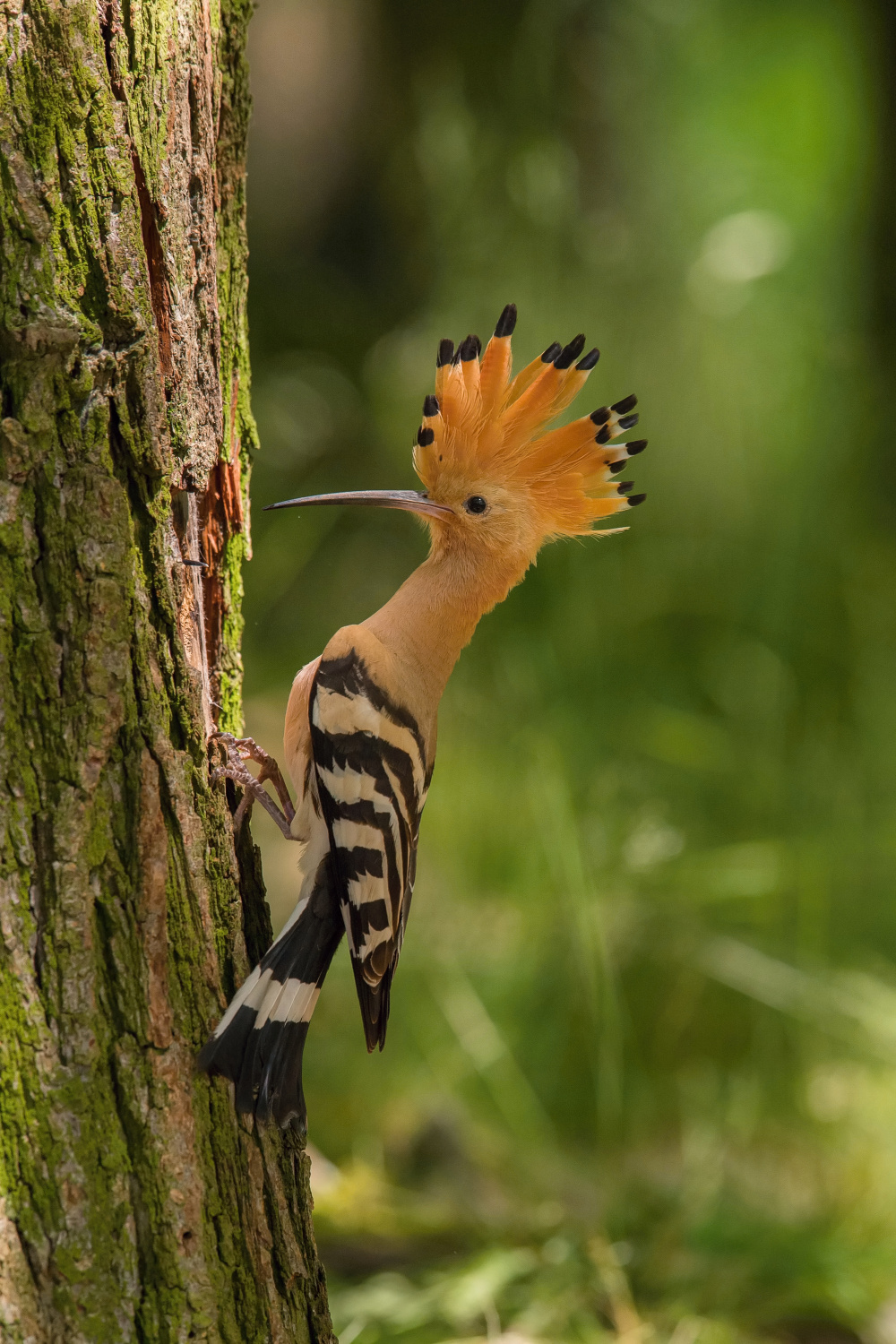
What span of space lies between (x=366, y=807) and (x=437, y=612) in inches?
15.5

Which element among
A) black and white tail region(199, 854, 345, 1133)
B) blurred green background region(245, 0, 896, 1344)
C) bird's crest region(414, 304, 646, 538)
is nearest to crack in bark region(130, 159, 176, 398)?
bird's crest region(414, 304, 646, 538)

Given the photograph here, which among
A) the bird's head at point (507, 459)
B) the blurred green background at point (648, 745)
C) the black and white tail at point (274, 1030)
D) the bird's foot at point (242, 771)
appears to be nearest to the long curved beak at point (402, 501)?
the bird's head at point (507, 459)

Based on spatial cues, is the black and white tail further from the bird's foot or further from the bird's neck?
the bird's neck

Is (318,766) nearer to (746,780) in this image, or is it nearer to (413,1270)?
(413,1270)

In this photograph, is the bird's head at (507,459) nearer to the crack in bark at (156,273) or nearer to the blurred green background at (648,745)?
the crack in bark at (156,273)

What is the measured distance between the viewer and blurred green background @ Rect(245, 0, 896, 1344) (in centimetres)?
286

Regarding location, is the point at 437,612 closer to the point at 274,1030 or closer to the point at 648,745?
the point at 274,1030

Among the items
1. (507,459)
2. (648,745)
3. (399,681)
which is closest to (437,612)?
(399,681)

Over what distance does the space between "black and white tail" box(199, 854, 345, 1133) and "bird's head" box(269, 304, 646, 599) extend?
0.67 m

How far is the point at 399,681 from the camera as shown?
1.73 metres

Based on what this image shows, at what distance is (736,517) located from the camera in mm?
4168

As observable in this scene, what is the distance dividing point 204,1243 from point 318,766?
639mm

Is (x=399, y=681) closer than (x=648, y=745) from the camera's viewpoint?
Yes

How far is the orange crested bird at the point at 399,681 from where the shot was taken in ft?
4.63
